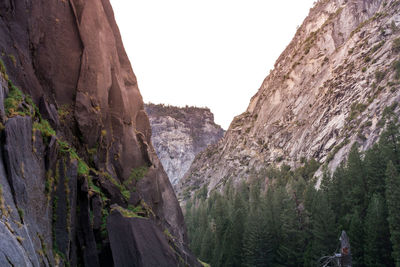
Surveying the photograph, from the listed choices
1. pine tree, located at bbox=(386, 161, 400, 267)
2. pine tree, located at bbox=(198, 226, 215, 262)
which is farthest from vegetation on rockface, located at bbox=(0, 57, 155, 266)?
pine tree, located at bbox=(198, 226, 215, 262)

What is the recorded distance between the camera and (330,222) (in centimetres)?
3400

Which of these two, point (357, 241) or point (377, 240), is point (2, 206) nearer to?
point (377, 240)

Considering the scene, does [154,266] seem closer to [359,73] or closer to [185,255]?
[185,255]

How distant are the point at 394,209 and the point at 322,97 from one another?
59578 millimetres

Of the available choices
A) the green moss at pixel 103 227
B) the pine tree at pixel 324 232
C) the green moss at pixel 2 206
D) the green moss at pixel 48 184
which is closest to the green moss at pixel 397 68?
the pine tree at pixel 324 232

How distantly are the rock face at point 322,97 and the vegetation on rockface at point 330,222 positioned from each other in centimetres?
1485

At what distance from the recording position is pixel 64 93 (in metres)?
21.9

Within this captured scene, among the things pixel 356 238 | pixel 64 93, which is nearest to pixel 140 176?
pixel 64 93

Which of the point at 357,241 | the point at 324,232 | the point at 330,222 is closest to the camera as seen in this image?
the point at 357,241

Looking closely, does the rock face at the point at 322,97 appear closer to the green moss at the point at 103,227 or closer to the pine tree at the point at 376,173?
the pine tree at the point at 376,173

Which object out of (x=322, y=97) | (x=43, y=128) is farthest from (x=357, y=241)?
(x=322, y=97)

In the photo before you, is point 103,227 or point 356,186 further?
point 356,186

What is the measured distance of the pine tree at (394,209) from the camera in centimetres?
2602

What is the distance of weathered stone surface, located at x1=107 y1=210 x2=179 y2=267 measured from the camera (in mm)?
17656
